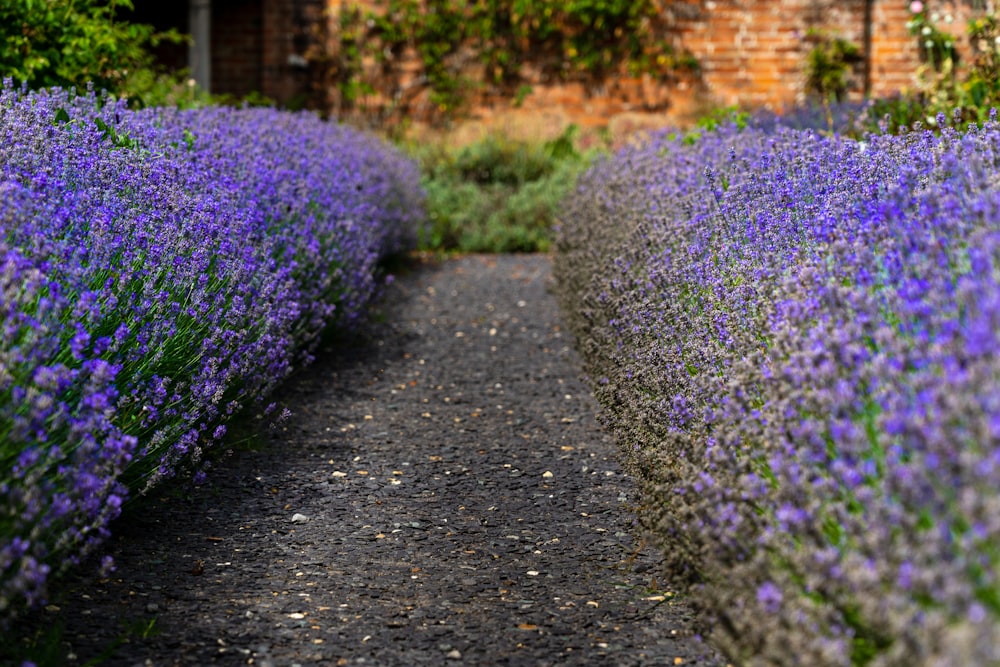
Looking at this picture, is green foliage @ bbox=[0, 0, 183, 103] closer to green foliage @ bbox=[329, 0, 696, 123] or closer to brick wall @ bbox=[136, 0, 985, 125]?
brick wall @ bbox=[136, 0, 985, 125]

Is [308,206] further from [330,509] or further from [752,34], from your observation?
[752,34]

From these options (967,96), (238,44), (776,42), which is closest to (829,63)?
(776,42)

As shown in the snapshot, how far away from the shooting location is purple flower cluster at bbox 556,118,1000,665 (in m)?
1.72

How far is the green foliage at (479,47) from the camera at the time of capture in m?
12.9

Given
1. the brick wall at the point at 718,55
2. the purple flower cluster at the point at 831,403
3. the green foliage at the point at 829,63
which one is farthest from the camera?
the brick wall at the point at 718,55

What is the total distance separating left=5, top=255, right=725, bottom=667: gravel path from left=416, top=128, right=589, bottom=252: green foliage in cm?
453

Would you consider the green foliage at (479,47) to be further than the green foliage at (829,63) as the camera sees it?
Yes

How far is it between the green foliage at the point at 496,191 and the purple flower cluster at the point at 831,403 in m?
5.34

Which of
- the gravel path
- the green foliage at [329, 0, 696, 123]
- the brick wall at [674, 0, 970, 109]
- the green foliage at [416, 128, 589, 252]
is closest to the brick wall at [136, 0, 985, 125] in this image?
the brick wall at [674, 0, 970, 109]

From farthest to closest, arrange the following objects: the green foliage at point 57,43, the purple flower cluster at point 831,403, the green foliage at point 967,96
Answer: the green foliage at point 967,96 < the green foliage at point 57,43 < the purple flower cluster at point 831,403

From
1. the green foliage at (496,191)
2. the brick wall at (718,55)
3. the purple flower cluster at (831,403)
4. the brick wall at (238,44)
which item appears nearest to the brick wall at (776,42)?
the brick wall at (718,55)

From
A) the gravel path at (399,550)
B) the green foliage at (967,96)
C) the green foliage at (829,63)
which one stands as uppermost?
the green foliage at (829,63)

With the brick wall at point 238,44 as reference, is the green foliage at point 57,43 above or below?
below

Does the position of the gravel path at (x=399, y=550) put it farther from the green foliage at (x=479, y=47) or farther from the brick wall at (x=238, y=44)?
the brick wall at (x=238, y=44)
